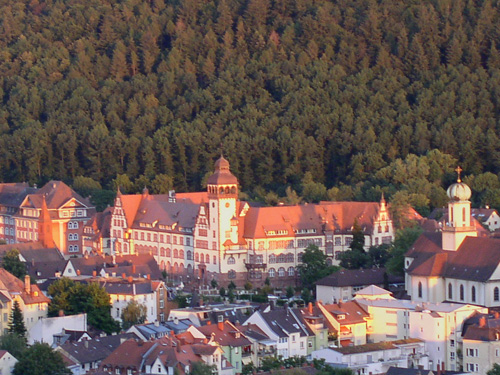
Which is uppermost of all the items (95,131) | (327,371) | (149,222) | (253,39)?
(253,39)

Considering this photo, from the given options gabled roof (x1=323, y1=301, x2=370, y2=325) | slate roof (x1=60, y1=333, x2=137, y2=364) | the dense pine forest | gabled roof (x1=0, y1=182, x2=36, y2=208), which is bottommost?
slate roof (x1=60, y1=333, x2=137, y2=364)

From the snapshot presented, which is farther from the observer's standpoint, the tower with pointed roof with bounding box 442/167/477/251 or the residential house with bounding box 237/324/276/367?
the tower with pointed roof with bounding box 442/167/477/251

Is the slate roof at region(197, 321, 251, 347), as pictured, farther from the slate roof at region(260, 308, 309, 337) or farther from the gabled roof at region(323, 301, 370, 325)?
the gabled roof at region(323, 301, 370, 325)

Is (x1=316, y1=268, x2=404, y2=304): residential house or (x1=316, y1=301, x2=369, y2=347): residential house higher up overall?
(x1=316, y1=268, x2=404, y2=304): residential house

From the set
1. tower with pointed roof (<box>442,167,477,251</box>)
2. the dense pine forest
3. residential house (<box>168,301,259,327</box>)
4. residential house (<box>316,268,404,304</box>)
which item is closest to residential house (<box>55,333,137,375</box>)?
residential house (<box>168,301,259,327</box>)

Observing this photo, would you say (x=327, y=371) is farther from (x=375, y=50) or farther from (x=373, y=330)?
(x=375, y=50)

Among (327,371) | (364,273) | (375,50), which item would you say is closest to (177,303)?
(364,273)

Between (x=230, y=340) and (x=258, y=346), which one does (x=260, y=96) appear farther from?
(x=230, y=340)
